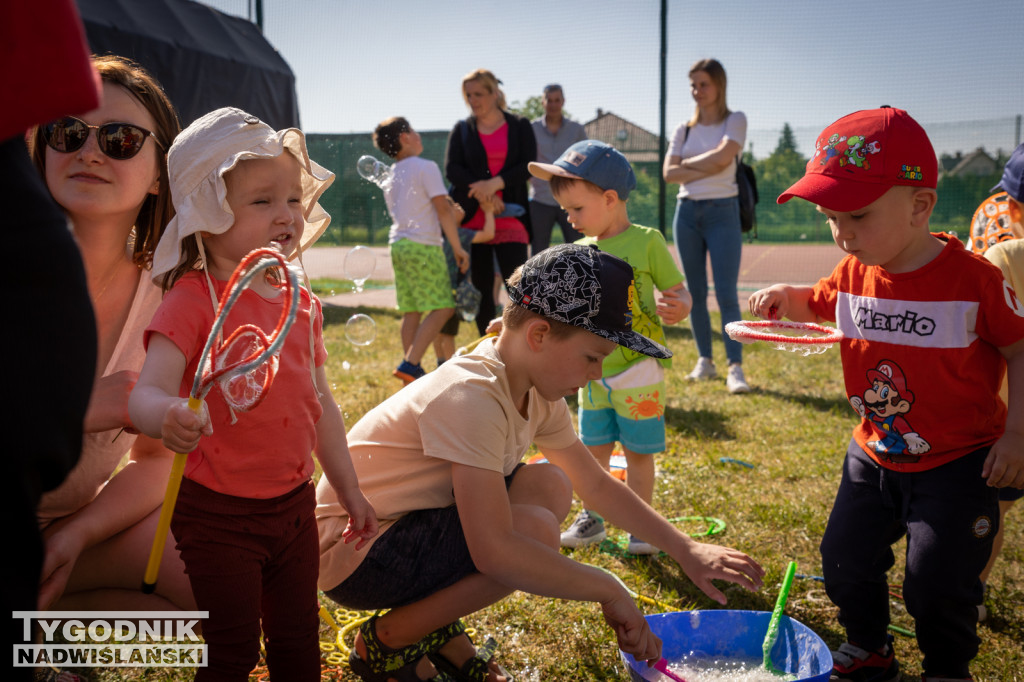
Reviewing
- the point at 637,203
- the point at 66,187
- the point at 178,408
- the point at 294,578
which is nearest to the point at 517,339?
the point at 294,578

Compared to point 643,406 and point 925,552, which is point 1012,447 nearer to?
point 925,552

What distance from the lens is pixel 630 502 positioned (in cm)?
221

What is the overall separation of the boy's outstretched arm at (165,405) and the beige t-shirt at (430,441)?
0.60m

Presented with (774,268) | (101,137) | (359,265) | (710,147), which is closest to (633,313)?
(359,265)

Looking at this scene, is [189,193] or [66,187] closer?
[189,193]

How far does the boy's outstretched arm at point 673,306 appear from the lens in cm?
296

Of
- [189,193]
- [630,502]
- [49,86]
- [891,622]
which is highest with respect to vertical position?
[49,86]

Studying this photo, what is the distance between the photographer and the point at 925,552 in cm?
209

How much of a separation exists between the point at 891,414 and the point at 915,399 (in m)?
0.08

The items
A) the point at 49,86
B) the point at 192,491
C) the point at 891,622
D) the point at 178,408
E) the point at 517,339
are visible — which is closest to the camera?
the point at 49,86

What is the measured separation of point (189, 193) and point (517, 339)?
817 millimetres

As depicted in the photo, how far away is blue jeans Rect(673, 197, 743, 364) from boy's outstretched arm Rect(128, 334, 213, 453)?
4497mm

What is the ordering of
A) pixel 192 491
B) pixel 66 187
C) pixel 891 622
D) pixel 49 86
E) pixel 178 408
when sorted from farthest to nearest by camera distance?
pixel 891 622 < pixel 66 187 < pixel 192 491 < pixel 178 408 < pixel 49 86

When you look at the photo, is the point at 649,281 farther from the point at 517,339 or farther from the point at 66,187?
the point at 66,187
